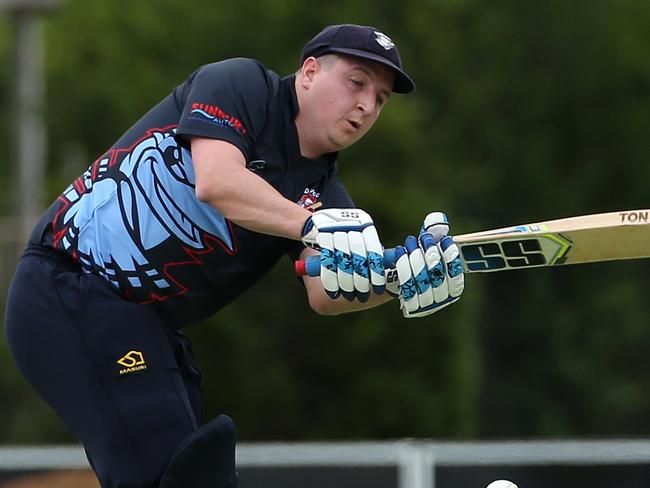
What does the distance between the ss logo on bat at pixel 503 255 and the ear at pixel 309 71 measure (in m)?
0.57

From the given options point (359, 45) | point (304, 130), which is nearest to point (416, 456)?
point (304, 130)

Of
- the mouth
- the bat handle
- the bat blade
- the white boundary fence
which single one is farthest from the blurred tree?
the bat handle

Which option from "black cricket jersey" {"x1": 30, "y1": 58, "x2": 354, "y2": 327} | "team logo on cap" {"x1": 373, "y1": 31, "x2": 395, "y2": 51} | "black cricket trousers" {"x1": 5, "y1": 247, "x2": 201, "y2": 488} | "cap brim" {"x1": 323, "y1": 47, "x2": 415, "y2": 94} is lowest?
"black cricket trousers" {"x1": 5, "y1": 247, "x2": 201, "y2": 488}

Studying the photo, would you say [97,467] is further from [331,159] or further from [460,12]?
[460,12]

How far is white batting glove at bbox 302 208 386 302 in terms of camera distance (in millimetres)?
3500

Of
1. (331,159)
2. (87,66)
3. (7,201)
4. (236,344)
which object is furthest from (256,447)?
(7,201)

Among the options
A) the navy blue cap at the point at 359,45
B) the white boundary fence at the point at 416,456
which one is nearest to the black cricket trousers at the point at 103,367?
the navy blue cap at the point at 359,45

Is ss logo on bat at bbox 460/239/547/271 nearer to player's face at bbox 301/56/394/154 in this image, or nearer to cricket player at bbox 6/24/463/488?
cricket player at bbox 6/24/463/488

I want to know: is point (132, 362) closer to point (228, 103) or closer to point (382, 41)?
point (228, 103)

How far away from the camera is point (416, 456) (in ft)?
18.5

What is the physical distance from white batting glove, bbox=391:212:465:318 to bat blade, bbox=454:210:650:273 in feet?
0.60

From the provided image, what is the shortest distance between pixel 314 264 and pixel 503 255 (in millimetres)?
523

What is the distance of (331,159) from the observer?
13.1ft

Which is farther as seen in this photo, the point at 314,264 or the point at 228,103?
the point at 228,103
